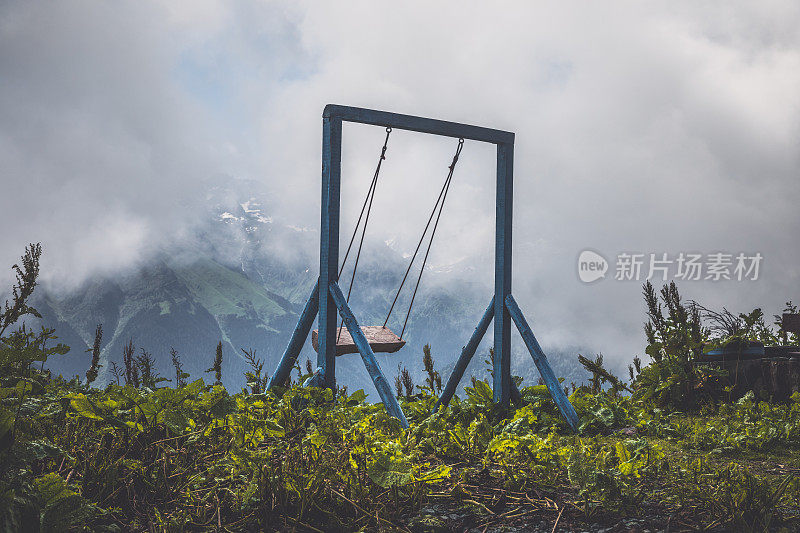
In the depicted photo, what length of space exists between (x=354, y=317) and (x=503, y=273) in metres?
1.65

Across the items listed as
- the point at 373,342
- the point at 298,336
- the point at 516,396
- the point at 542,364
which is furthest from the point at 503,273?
the point at 298,336

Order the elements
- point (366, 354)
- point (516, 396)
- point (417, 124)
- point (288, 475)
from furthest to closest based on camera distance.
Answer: point (516, 396), point (417, 124), point (366, 354), point (288, 475)

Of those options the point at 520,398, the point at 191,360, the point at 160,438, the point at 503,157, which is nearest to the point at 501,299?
the point at 520,398

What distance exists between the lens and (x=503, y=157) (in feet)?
18.8

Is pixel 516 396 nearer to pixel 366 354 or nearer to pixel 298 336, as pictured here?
pixel 366 354

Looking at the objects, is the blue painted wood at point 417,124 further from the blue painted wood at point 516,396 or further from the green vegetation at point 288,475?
the green vegetation at point 288,475

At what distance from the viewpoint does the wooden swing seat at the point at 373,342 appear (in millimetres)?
5051

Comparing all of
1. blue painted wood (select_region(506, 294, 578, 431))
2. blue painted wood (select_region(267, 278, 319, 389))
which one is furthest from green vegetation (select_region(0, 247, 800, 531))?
blue painted wood (select_region(506, 294, 578, 431))

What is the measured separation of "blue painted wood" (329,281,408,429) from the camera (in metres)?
4.41

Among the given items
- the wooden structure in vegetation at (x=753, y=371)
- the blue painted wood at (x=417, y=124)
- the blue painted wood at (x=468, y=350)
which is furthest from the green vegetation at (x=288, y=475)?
the wooden structure in vegetation at (x=753, y=371)

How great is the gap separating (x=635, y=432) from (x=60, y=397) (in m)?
4.42

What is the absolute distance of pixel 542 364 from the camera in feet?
17.4

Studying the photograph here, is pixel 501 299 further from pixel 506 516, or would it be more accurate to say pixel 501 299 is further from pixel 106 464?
pixel 106 464

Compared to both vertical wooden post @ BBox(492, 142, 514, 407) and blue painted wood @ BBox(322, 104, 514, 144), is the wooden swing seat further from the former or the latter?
blue painted wood @ BBox(322, 104, 514, 144)
